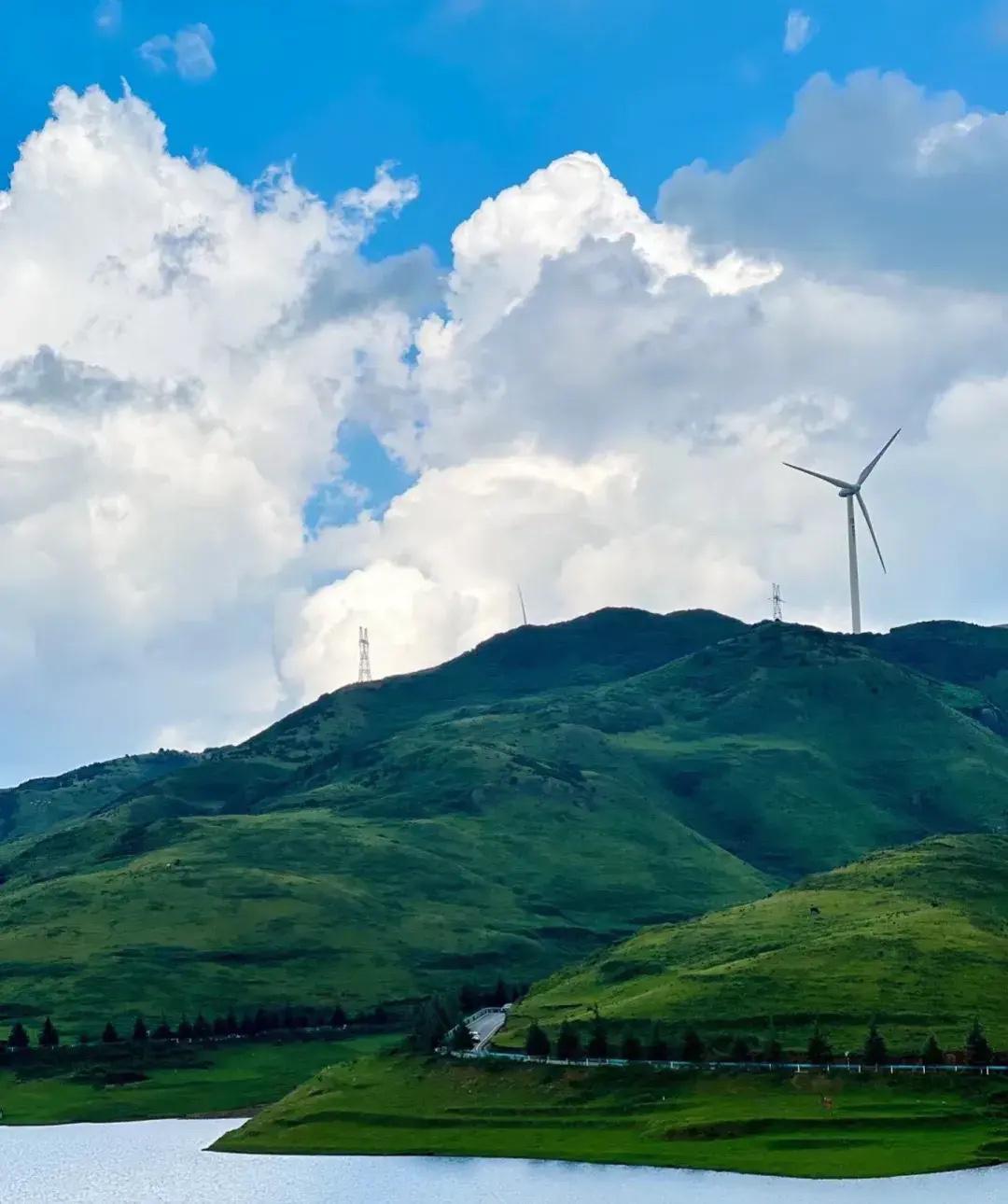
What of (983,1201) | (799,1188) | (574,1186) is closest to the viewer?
(983,1201)

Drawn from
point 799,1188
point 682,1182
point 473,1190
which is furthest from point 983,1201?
point 473,1190

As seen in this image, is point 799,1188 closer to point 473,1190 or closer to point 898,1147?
point 898,1147

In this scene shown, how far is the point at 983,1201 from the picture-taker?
169125mm

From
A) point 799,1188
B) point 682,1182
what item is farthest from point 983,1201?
point 682,1182

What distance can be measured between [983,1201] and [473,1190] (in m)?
56.2

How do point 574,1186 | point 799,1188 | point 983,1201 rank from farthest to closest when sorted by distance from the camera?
1. point 574,1186
2. point 799,1188
3. point 983,1201

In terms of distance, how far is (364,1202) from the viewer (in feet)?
637

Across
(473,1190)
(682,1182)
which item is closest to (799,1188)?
(682,1182)

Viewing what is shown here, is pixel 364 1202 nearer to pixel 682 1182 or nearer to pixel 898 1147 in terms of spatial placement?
pixel 682 1182

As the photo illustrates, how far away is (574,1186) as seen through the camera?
196875 mm

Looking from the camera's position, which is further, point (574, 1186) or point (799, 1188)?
point (574, 1186)

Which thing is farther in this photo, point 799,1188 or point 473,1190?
point 473,1190

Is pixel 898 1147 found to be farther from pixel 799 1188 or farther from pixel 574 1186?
pixel 574 1186

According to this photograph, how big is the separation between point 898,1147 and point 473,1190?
150ft
